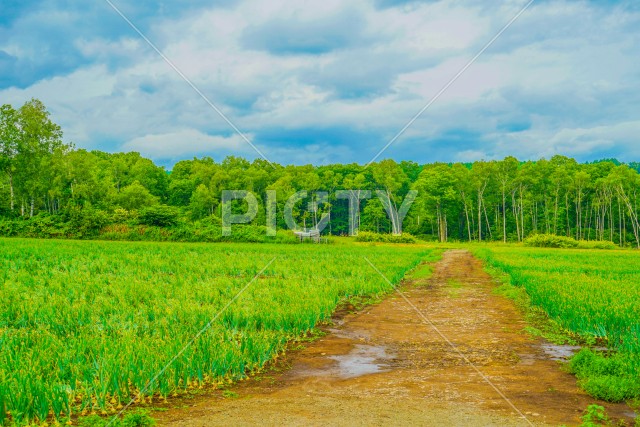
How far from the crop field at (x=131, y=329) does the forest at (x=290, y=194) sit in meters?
34.9

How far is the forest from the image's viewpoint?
180 feet

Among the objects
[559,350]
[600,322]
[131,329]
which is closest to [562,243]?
[600,322]

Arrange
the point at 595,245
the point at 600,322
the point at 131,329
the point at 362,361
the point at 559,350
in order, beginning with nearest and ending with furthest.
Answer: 1. the point at 362,361
2. the point at 131,329
3. the point at 559,350
4. the point at 600,322
5. the point at 595,245

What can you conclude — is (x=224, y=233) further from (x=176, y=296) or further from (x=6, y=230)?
(x=176, y=296)

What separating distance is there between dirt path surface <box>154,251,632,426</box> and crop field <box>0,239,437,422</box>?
67 centimetres

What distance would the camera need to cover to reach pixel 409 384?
783 cm

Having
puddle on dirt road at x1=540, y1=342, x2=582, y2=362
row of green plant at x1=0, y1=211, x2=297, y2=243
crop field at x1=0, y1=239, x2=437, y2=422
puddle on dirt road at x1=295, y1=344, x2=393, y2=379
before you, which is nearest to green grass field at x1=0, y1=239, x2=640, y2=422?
crop field at x1=0, y1=239, x2=437, y2=422

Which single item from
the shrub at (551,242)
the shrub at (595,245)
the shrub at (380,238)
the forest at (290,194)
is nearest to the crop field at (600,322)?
the forest at (290,194)

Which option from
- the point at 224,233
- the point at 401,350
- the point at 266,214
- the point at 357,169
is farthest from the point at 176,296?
the point at 357,169

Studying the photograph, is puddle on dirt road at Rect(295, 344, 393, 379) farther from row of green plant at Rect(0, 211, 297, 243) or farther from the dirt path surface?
row of green plant at Rect(0, 211, 297, 243)

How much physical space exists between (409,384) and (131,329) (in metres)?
5.64

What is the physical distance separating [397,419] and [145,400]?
11.3 feet

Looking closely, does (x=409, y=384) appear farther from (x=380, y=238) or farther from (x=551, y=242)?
(x=551, y=242)

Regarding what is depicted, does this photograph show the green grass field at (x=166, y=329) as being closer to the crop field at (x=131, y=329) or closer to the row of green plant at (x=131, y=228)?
the crop field at (x=131, y=329)
